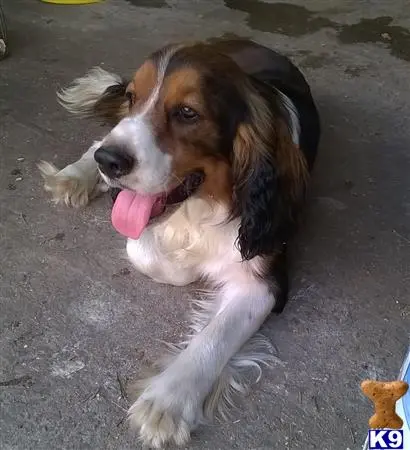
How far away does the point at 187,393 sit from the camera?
253 centimetres

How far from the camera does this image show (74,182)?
3582 millimetres

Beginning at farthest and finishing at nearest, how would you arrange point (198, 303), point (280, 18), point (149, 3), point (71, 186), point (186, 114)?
point (149, 3) < point (280, 18) < point (71, 186) < point (198, 303) < point (186, 114)

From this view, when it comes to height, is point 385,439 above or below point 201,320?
above

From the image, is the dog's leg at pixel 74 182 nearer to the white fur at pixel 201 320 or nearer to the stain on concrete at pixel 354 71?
the white fur at pixel 201 320

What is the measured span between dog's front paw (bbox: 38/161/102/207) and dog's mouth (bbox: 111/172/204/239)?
2.52 ft

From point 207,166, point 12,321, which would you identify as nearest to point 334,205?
point 207,166

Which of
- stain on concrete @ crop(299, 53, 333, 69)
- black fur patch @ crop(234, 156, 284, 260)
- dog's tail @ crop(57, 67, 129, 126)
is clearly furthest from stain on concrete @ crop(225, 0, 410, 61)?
black fur patch @ crop(234, 156, 284, 260)

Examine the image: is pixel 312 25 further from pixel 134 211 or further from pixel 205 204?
pixel 134 211

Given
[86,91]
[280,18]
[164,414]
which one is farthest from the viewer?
[280,18]

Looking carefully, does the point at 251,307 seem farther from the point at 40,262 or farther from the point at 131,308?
the point at 40,262

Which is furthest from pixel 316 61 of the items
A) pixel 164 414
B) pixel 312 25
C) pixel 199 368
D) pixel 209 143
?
pixel 164 414

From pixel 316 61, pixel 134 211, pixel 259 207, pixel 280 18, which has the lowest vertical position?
pixel 280 18

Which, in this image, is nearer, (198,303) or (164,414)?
(164,414)

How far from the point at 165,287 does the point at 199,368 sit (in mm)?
603
